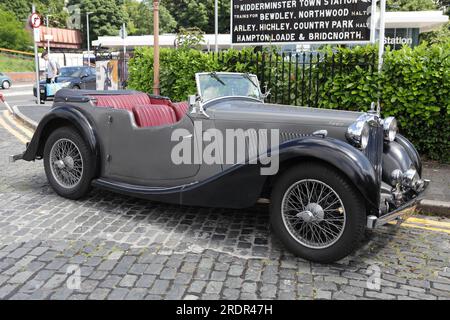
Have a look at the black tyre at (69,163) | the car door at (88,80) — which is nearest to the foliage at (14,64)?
the car door at (88,80)

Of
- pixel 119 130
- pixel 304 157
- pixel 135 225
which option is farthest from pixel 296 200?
pixel 119 130

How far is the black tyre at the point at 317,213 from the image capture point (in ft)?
11.3

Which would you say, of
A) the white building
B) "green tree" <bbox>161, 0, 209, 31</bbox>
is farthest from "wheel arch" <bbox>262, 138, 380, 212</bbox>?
"green tree" <bbox>161, 0, 209, 31</bbox>

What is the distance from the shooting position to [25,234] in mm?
4113

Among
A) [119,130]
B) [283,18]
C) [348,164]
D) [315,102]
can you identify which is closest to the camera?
[348,164]

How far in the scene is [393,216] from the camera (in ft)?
11.6

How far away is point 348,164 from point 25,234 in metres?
2.90

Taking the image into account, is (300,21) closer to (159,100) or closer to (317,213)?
(159,100)

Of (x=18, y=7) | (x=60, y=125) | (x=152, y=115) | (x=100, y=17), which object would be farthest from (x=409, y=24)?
(x=18, y=7)

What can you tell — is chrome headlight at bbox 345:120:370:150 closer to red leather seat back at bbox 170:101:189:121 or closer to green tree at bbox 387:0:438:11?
red leather seat back at bbox 170:101:189:121

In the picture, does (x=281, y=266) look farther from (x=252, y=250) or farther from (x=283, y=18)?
(x=283, y=18)

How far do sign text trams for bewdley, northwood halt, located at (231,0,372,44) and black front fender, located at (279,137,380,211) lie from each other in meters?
4.67

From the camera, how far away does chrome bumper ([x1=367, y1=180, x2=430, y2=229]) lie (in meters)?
3.35

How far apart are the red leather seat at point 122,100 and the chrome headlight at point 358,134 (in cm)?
253
